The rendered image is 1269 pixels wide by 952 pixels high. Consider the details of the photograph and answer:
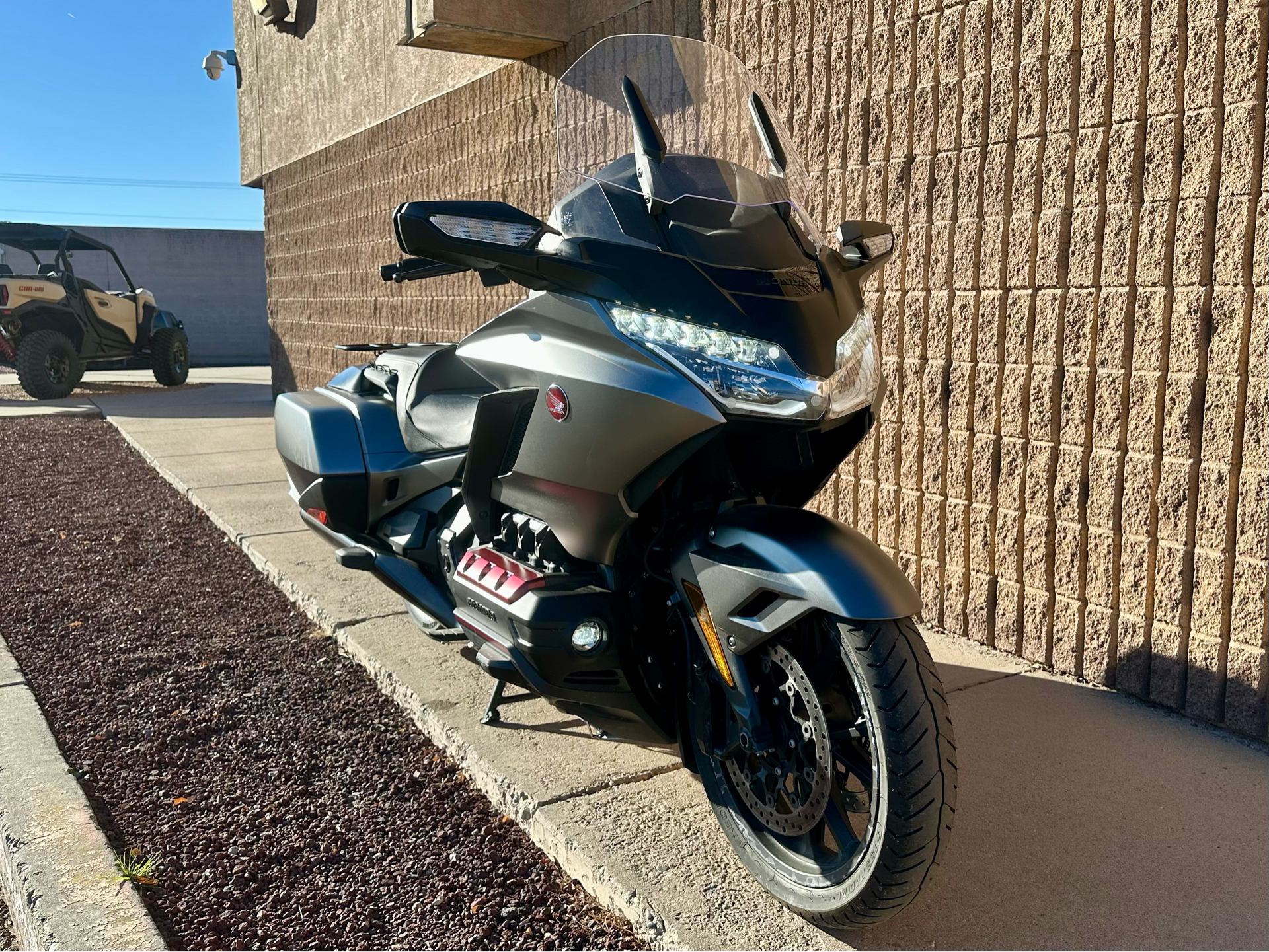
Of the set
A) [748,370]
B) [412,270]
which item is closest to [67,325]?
[412,270]

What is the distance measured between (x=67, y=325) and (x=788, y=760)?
1413 cm

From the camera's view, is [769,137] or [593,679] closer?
[593,679]

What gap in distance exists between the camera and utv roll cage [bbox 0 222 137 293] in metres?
14.2

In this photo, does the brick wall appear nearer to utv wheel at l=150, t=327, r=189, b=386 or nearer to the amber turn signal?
the amber turn signal

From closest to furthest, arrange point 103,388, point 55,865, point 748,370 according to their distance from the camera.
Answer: point 748,370
point 55,865
point 103,388

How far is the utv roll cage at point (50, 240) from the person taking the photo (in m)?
14.2

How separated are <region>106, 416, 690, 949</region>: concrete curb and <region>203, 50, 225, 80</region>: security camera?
1168cm

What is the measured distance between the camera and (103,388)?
15.2 meters

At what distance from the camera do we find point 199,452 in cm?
860

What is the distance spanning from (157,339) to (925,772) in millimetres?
15495

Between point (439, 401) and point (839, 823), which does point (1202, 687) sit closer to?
point (839, 823)

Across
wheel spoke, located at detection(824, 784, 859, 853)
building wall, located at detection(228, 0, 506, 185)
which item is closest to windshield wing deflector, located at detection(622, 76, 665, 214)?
wheel spoke, located at detection(824, 784, 859, 853)

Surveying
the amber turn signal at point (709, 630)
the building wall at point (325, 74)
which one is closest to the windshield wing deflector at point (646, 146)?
the amber turn signal at point (709, 630)

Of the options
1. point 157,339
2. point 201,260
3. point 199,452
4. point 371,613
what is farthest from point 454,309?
point 201,260
